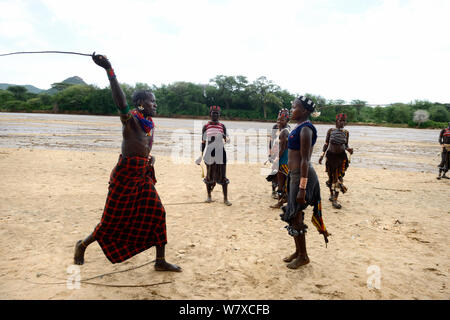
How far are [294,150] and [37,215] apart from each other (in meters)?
4.98

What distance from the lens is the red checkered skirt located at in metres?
3.23

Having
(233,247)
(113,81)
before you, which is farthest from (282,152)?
(113,81)

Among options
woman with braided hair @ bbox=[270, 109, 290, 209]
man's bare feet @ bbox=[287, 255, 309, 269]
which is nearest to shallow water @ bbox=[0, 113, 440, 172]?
woman with braided hair @ bbox=[270, 109, 290, 209]

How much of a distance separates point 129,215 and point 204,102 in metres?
104

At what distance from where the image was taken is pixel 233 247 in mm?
4332

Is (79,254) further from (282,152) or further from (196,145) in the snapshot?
(196,145)

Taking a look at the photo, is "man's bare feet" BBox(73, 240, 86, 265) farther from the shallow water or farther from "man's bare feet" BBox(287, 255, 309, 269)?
the shallow water

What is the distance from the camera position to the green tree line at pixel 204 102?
89625 mm

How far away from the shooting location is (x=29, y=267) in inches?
138

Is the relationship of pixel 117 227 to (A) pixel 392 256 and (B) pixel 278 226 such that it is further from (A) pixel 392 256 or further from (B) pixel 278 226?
(A) pixel 392 256

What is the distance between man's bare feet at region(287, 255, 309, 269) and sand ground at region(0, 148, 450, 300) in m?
0.11

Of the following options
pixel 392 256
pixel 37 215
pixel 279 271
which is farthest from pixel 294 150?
Answer: pixel 37 215

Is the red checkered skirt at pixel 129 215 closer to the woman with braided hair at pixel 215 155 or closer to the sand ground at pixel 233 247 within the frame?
the sand ground at pixel 233 247

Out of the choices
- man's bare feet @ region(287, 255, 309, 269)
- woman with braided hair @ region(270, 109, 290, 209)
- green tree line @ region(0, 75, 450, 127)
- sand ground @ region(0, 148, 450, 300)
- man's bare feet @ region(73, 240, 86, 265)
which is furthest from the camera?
green tree line @ region(0, 75, 450, 127)
